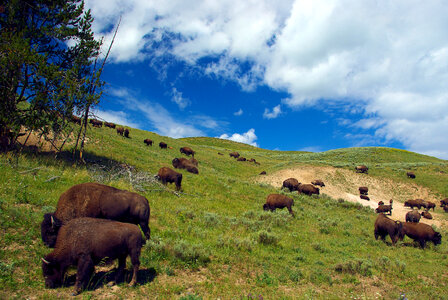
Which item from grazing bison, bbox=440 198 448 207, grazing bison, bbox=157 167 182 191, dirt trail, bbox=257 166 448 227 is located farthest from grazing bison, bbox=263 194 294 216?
grazing bison, bbox=440 198 448 207

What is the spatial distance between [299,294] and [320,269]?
2503 mm

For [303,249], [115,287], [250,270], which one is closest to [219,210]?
[303,249]

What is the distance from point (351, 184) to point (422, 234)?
23647 millimetres

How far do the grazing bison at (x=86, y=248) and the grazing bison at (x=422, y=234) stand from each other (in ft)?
50.2

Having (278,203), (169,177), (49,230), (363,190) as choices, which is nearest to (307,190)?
(278,203)

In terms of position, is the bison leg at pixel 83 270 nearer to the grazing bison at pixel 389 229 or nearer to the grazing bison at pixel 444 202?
the grazing bison at pixel 389 229

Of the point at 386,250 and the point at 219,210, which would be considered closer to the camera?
the point at 386,250

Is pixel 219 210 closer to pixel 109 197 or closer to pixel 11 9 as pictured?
pixel 109 197

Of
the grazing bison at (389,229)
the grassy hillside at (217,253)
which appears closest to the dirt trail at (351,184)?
the grazing bison at (389,229)

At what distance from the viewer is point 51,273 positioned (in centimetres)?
509

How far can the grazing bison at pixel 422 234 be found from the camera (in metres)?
13.5

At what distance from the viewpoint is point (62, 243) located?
5215 millimetres

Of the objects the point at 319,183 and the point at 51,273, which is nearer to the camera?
the point at 51,273

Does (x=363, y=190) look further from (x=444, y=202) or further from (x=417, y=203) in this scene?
(x=444, y=202)
